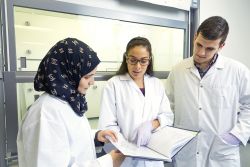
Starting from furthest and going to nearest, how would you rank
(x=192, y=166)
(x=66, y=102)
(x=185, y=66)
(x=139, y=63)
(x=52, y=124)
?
(x=185, y=66) < (x=192, y=166) < (x=139, y=63) < (x=66, y=102) < (x=52, y=124)

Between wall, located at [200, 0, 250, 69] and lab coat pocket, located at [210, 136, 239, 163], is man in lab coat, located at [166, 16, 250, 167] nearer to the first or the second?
lab coat pocket, located at [210, 136, 239, 163]

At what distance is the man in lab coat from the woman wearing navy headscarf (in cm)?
73

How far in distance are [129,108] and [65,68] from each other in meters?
0.54

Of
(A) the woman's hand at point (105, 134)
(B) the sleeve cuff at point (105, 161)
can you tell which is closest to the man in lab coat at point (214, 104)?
(A) the woman's hand at point (105, 134)

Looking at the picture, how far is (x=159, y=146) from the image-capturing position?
32.6 inches

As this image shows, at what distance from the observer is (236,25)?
80.7 inches

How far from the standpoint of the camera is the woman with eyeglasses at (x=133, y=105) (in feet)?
3.40

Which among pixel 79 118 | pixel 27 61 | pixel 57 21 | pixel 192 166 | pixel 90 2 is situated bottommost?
pixel 192 166

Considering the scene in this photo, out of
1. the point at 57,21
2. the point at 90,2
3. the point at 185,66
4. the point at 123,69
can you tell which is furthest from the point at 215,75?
the point at 57,21

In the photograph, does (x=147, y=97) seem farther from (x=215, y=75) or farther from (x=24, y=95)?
(x=24, y=95)

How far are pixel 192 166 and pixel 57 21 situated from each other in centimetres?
146

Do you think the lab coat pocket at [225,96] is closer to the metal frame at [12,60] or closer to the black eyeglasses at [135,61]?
the black eyeglasses at [135,61]

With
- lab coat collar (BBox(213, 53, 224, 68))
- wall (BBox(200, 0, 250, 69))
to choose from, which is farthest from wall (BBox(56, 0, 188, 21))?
lab coat collar (BBox(213, 53, 224, 68))

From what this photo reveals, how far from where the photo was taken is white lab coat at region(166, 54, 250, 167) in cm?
111
